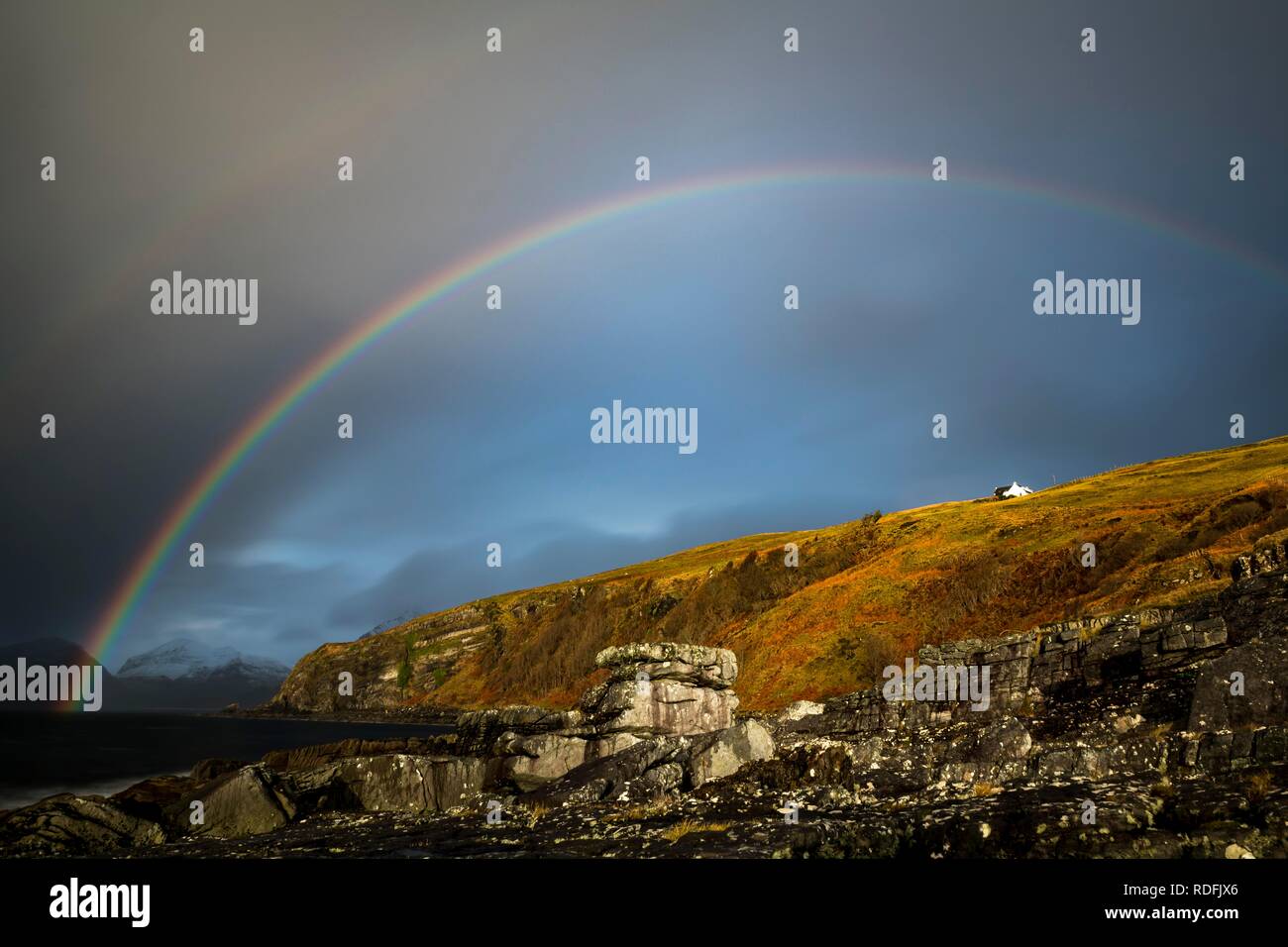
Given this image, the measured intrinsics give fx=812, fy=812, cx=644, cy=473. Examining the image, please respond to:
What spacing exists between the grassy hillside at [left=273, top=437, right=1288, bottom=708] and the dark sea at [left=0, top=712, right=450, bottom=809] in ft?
86.6

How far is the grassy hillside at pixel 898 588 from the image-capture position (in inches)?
2562

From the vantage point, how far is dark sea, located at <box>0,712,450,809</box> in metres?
66.3

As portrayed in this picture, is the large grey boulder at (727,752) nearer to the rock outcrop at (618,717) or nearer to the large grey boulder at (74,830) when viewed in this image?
the rock outcrop at (618,717)

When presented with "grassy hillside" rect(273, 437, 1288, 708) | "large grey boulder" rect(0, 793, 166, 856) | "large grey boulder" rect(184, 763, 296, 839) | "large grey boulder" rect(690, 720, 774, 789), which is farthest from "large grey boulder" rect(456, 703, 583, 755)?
"grassy hillside" rect(273, 437, 1288, 708)

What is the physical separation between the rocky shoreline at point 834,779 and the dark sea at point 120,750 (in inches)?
1382

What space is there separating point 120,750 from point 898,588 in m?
97.6

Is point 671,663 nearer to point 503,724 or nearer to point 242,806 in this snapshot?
point 503,724

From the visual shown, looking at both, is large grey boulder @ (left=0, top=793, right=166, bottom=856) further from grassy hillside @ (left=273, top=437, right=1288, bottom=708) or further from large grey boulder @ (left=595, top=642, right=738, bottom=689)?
grassy hillside @ (left=273, top=437, right=1288, bottom=708)

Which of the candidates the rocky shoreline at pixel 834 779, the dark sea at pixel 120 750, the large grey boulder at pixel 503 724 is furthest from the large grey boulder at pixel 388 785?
the dark sea at pixel 120 750
